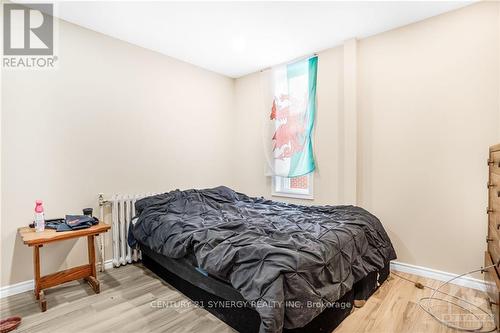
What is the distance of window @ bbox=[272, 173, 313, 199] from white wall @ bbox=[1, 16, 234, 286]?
3.79 feet

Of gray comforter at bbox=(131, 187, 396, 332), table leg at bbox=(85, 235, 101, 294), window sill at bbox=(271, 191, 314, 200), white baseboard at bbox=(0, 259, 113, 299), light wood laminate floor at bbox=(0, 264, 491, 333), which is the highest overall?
window sill at bbox=(271, 191, 314, 200)

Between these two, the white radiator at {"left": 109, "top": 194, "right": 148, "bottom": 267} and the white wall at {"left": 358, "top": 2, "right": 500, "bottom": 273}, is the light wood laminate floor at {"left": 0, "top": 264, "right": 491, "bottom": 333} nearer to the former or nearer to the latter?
the white radiator at {"left": 109, "top": 194, "right": 148, "bottom": 267}

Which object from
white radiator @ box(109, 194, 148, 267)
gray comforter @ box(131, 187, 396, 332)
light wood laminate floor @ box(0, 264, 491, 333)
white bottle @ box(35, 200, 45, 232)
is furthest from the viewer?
white radiator @ box(109, 194, 148, 267)

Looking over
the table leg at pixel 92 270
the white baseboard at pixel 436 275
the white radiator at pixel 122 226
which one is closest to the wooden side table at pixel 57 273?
the table leg at pixel 92 270

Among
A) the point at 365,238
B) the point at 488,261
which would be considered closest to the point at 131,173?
the point at 365,238

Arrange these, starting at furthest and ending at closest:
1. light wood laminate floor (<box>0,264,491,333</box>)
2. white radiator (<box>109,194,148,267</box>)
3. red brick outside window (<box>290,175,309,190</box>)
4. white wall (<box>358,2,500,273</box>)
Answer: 1. red brick outside window (<box>290,175,309,190</box>)
2. white radiator (<box>109,194,148,267</box>)
3. white wall (<box>358,2,500,273</box>)
4. light wood laminate floor (<box>0,264,491,333</box>)

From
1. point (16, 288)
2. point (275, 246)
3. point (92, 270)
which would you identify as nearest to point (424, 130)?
point (275, 246)

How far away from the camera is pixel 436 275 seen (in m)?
2.50

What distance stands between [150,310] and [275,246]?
3.94ft

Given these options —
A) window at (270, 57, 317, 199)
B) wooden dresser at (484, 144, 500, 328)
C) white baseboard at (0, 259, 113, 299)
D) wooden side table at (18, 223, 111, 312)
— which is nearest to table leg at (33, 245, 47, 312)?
wooden side table at (18, 223, 111, 312)

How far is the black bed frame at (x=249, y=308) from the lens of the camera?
1641 millimetres

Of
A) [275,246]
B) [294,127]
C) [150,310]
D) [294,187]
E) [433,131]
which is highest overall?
[294,127]

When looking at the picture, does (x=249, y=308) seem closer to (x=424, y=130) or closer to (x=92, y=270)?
(x=92, y=270)

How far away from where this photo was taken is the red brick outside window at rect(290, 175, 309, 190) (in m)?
3.50
